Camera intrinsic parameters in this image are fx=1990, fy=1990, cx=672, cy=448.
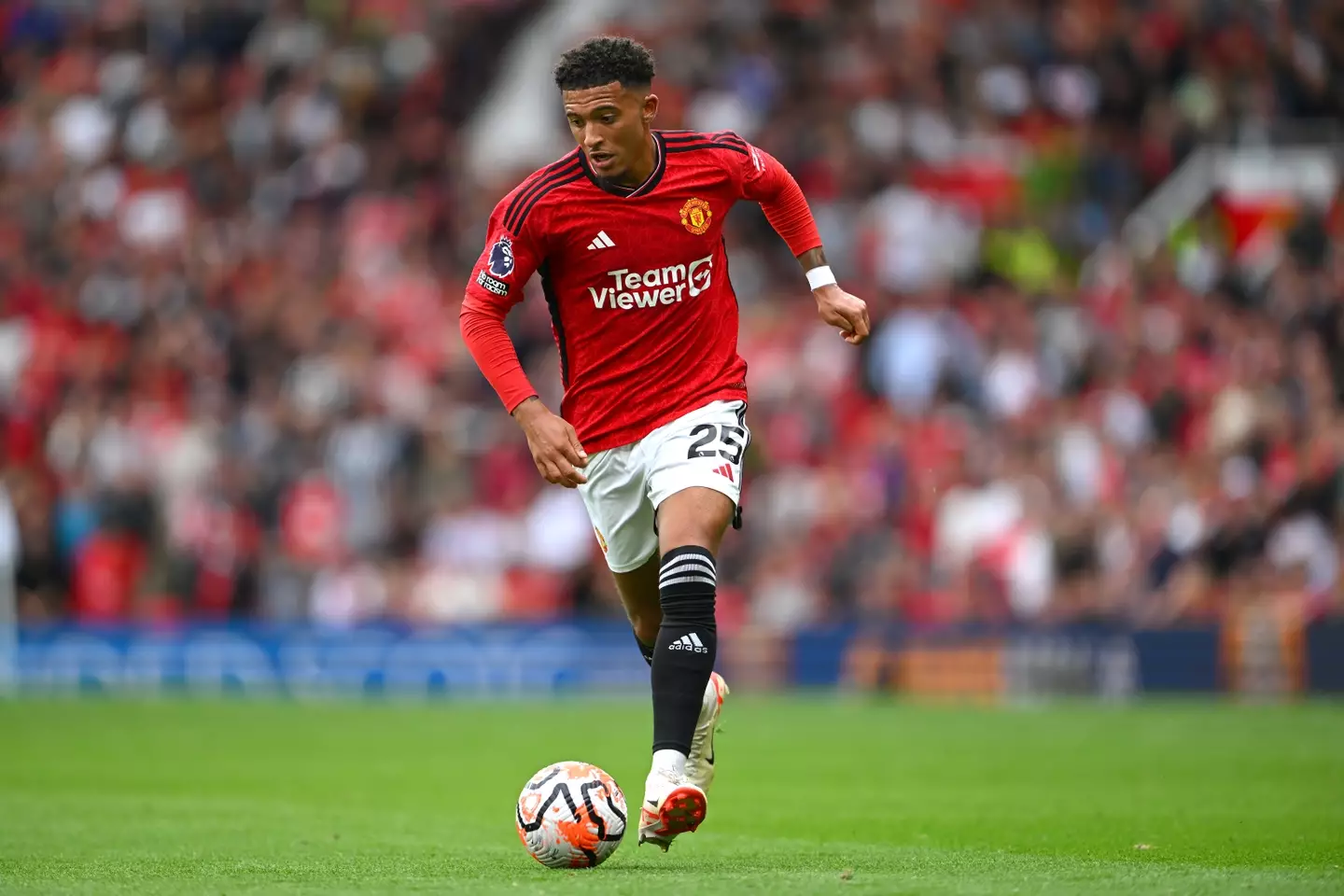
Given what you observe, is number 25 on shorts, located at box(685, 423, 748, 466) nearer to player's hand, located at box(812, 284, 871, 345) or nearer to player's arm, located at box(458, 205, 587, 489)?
player's arm, located at box(458, 205, 587, 489)

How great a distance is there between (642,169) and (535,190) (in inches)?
16.9

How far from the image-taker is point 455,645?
20.8 m

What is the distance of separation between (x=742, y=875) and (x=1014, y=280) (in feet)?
51.1

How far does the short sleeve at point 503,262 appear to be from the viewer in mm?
7547

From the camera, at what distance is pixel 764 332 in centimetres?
2169

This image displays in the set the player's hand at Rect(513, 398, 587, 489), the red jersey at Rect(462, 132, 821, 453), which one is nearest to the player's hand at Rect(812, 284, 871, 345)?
the red jersey at Rect(462, 132, 821, 453)

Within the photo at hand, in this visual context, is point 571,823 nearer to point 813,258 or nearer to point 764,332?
point 813,258

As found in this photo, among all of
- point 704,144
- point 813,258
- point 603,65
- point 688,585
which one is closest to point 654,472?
point 688,585

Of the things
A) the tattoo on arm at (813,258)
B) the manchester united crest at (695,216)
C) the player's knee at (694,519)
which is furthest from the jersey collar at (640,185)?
the player's knee at (694,519)

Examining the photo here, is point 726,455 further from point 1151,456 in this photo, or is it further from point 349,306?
point 349,306

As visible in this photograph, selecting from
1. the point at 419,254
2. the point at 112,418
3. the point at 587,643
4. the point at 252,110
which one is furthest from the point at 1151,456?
the point at 252,110

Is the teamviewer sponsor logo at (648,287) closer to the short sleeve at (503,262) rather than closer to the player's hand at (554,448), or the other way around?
the short sleeve at (503,262)

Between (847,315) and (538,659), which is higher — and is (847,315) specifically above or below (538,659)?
above

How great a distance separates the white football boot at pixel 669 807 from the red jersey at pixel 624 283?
1.46 metres
